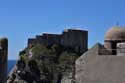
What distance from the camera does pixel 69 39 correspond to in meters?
70.9

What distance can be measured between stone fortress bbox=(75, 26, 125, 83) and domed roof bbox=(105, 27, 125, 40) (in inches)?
56.5

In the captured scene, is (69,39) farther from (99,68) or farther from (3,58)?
(99,68)

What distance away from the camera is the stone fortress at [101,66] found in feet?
48.5

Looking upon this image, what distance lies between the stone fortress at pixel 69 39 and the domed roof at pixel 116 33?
52128 mm

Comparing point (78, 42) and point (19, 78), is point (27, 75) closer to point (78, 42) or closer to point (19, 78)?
point (19, 78)

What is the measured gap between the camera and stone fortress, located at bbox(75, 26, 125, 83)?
14.8 m

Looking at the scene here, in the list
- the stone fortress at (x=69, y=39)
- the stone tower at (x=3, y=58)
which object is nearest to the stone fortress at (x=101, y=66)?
the stone tower at (x=3, y=58)

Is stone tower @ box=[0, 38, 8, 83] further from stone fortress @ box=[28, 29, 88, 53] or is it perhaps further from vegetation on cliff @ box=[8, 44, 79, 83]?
stone fortress @ box=[28, 29, 88, 53]

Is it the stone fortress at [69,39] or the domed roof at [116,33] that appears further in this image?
the stone fortress at [69,39]

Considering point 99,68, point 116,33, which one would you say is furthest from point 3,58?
point 99,68

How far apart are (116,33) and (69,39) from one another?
176ft

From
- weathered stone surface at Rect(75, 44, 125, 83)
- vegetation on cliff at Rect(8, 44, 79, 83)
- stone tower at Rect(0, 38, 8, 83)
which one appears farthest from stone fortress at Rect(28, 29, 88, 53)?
weathered stone surface at Rect(75, 44, 125, 83)

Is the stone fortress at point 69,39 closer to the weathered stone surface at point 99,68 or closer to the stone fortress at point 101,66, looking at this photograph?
the stone fortress at point 101,66

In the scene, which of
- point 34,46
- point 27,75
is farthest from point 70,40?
point 27,75
